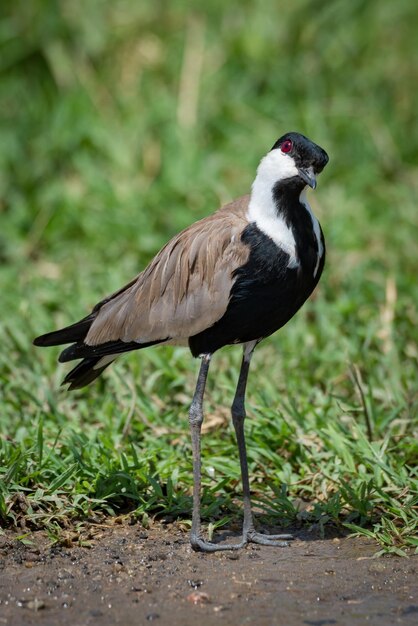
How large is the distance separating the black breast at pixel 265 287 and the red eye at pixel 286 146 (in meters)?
0.27

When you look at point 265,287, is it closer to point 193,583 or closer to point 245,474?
point 245,474

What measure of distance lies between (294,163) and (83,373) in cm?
136

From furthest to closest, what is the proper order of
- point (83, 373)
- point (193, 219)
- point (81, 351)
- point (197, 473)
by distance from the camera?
point (193, 219) < point (83, 373) < point (81, 351) < point (197, 473)

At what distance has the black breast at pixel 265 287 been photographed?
167 inches

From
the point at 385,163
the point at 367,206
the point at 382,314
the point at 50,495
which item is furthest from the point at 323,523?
the point at 385,163

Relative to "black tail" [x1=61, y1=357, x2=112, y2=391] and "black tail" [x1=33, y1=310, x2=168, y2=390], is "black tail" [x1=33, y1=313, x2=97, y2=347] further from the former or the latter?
"black tail" [x1=61, y1=357, x2=112, y2=391]

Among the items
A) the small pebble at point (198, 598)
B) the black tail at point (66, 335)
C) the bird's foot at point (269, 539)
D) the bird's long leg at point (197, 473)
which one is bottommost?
the bird's foot at point (269, 539)

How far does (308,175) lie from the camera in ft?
14.1

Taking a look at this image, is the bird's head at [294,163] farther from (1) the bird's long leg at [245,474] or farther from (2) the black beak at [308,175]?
(1) the bird's long leg at [245,474]

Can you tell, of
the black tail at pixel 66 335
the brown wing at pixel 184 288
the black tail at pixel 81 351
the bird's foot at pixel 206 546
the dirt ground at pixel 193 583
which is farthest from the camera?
the black tail at pixel 66 335

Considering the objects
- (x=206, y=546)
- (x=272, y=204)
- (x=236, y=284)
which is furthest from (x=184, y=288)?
(x=206, y=546)

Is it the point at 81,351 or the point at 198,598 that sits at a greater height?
the point at 81,351

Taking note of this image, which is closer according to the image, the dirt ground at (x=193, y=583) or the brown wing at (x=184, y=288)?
the dirt ground at (x=193, y=583)

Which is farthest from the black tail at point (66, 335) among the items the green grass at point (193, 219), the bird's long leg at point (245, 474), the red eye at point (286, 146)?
the red eye at point (286, 146)
